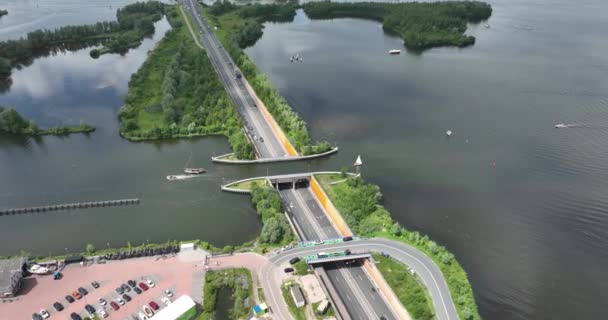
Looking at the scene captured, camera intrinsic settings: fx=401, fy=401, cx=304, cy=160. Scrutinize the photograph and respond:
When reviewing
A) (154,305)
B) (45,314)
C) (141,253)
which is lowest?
(154,305)

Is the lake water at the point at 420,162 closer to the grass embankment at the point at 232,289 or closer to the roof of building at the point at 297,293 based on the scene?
the grass embankment at the point at 232,289

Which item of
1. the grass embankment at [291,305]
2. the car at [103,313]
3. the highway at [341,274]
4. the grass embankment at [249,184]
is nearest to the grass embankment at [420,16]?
the grass embankment at [249,184]

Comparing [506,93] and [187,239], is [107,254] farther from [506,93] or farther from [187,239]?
[506,93]

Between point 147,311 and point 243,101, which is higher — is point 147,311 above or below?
below

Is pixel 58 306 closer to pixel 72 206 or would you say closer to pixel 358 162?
pixel 72 206

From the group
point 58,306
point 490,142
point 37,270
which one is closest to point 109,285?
point 58,306

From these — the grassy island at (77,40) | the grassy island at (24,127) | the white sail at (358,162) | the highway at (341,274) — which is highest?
the grassy island at (77,40)

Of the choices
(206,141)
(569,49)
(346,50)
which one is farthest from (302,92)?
(569,49)
